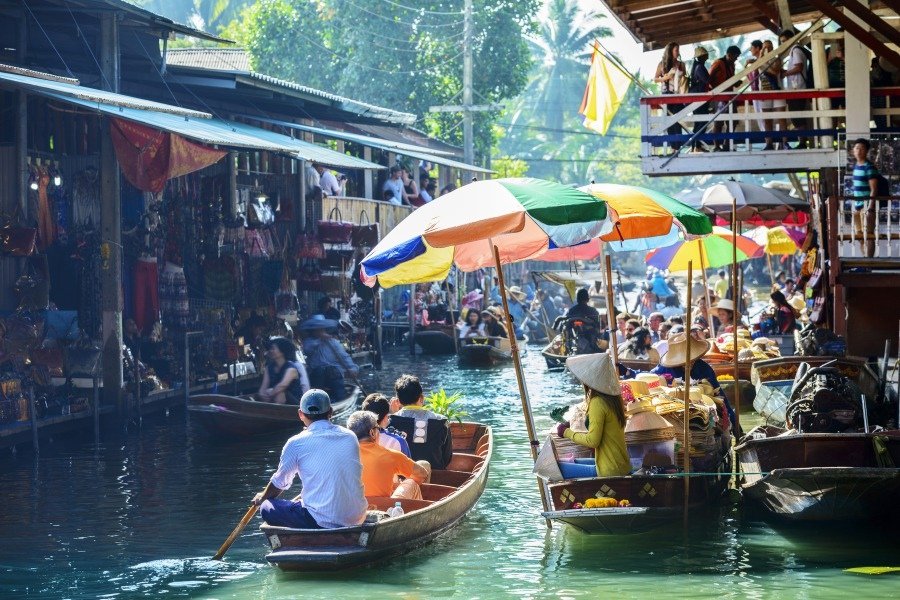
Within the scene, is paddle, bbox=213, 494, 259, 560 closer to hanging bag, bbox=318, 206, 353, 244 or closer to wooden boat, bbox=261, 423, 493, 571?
wooden boat, bbox=261, 423, 493, 571

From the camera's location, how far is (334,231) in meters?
22.7

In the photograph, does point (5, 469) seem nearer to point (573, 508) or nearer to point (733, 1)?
point (573, 508)

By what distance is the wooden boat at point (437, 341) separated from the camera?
92.4ft

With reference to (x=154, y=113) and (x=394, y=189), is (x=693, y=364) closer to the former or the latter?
(x=154, y=113)

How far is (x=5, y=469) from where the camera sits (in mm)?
13750

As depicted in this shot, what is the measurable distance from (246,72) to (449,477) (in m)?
10.9

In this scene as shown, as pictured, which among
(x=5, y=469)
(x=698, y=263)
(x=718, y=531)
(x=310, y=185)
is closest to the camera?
(x=718, y=531)

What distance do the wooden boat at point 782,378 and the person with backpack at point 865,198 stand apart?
1271 mm

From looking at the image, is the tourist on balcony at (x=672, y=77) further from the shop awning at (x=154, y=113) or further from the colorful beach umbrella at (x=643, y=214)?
the shop awning at (x=154, y=113)

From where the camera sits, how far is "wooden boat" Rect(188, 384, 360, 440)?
599 inches

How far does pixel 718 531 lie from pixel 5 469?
750cm

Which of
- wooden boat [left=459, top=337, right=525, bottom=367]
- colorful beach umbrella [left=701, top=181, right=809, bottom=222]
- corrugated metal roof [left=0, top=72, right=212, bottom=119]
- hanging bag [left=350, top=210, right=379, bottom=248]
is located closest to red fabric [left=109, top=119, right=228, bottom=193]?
corrugated metal roof [left=0, top=72, right=212, bottom=119]

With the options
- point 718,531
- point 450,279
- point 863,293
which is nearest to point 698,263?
point 863,293

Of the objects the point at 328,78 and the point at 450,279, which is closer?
the point at 450,279
